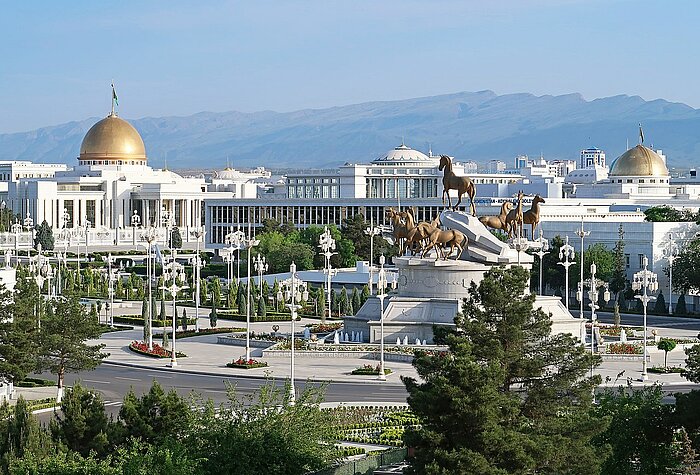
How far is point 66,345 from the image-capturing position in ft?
168

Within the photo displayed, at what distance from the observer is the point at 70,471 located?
3055cm

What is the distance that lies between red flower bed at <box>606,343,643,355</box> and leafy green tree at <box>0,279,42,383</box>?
22.8 meters

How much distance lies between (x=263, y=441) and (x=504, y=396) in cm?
524

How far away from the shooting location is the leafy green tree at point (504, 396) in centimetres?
3084

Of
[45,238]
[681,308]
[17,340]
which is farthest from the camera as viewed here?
[45,238]

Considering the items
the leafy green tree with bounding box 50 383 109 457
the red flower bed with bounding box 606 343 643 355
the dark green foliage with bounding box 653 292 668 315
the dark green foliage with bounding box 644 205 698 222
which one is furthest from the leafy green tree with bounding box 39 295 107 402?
the dark green foliage with bounding box 644 205 698 222

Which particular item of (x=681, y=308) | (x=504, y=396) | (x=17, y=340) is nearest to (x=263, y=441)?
(x=504, y=396)

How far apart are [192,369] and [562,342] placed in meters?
24.6

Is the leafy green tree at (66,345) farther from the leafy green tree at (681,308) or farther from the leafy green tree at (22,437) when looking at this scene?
the leafy green tree at (681,308)

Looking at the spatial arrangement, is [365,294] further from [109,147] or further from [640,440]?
[109,147]

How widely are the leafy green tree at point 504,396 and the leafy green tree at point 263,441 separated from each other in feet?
8.01

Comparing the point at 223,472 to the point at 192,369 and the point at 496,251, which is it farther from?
the point at 496,251

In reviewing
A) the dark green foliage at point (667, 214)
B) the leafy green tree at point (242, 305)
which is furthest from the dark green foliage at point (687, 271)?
the leafy green tree at point (242, 305)

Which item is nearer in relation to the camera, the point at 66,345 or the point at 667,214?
the point at 66,345
